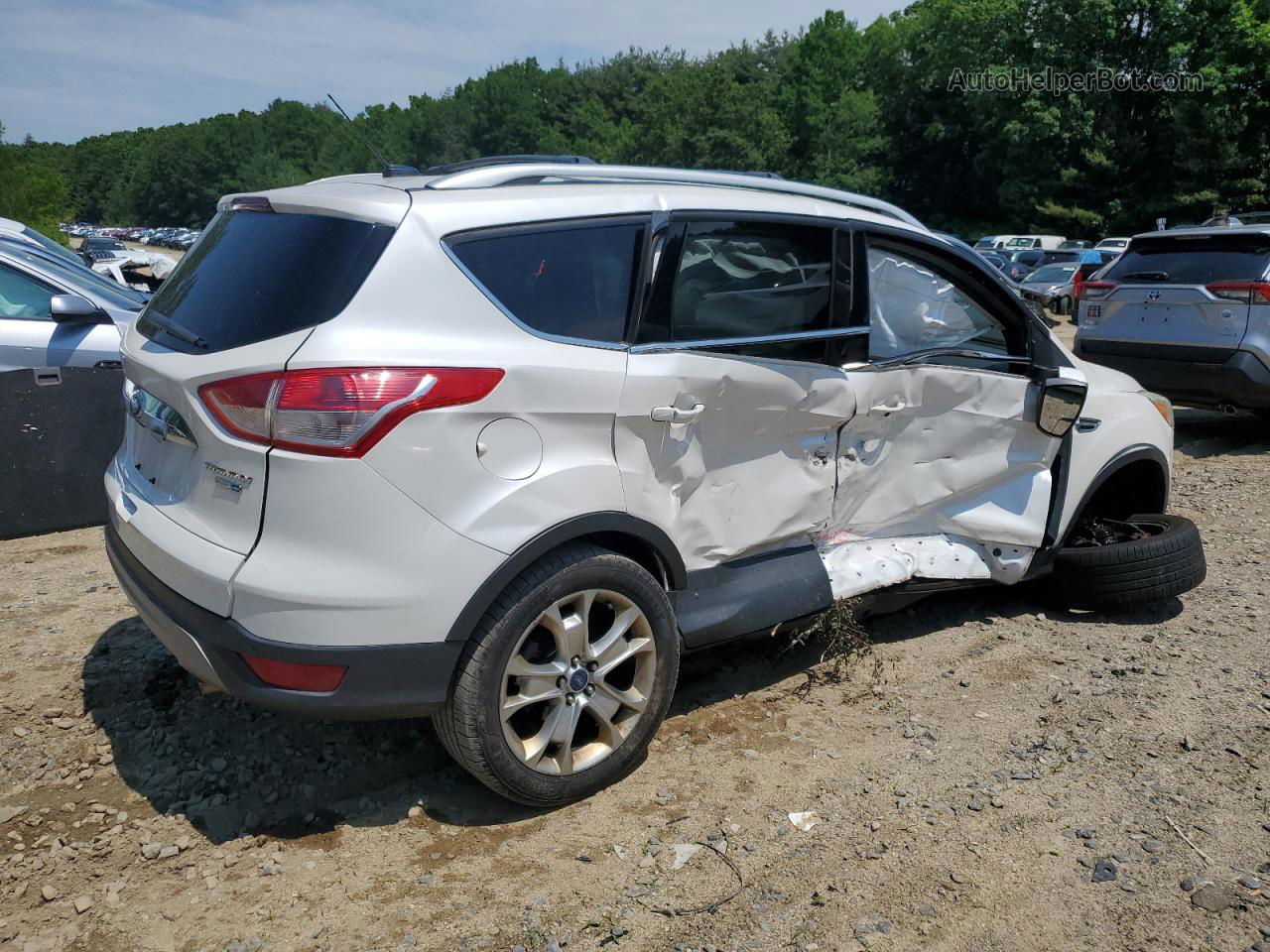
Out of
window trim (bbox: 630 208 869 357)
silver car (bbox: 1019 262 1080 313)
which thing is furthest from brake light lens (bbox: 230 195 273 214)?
silver car (bbox: 1019 262 1080 313)

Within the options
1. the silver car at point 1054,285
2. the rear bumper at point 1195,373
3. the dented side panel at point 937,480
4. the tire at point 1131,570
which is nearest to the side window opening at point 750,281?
the dented side panel at point 937,480

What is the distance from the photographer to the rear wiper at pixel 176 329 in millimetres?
3055

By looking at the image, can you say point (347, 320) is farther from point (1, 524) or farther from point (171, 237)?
point (171, 237)

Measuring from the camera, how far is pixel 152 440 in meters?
3.26

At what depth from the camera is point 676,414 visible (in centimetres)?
336

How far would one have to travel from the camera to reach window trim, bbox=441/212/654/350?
299cm

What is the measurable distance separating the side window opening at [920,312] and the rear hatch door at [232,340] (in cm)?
195

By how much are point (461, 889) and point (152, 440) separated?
5.50 feet

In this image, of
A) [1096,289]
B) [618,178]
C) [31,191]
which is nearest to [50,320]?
[618,178]

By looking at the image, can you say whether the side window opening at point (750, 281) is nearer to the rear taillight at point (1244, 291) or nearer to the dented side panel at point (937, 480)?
the dented side panel at point (937, 480)

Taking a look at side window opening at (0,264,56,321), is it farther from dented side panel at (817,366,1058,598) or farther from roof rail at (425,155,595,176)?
dented side panel at (817,366,1058,598)

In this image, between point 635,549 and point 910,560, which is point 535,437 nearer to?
point 635,549

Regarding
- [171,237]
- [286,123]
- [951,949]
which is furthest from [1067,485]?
[286,123]

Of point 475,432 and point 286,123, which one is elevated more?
point 286,123
